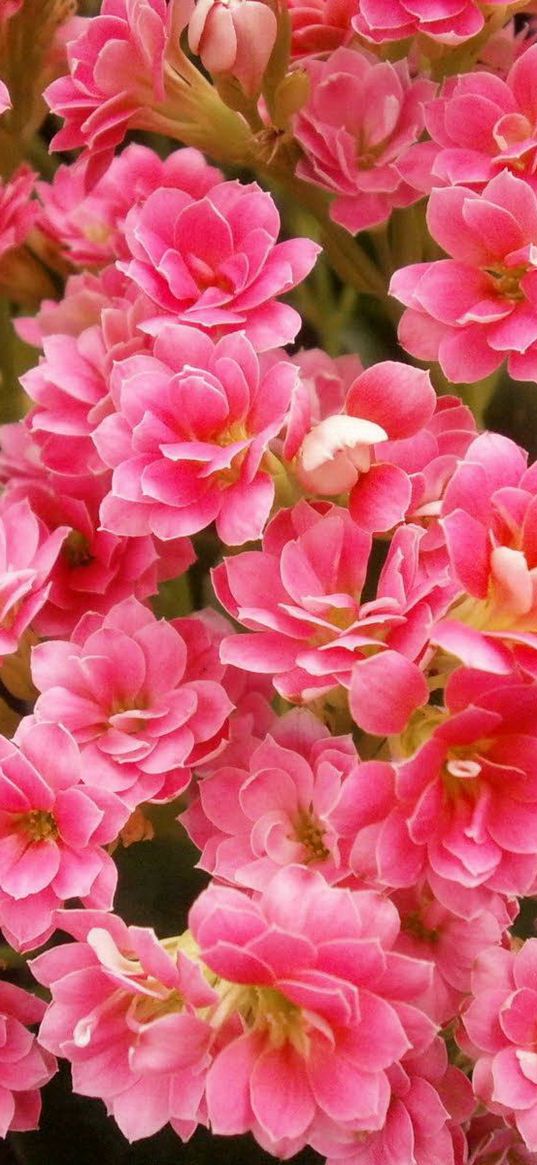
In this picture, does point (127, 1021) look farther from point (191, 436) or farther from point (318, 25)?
point (318, 25)

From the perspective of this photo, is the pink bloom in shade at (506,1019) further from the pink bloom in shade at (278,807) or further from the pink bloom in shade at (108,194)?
the pink bloom in shade at (108,194)

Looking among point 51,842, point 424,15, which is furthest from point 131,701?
point 424,15

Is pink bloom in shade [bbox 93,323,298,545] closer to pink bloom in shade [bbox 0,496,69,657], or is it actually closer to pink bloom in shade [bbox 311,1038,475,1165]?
pink bloom in shade [bbox 0,496,69,657]

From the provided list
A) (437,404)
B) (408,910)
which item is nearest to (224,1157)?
(408,910)

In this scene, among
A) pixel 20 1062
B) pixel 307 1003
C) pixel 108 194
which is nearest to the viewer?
pixel 307 1003

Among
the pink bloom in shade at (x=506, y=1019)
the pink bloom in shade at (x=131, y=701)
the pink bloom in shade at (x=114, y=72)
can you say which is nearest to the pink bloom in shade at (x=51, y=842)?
the pink bloom in shade at (x=131, y=701)

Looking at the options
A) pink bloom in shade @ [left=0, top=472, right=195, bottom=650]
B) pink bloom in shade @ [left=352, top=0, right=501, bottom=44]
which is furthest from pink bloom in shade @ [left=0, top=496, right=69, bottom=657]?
pink bloom in shade @ [left=352, top=0, right=501, bottom=44]
